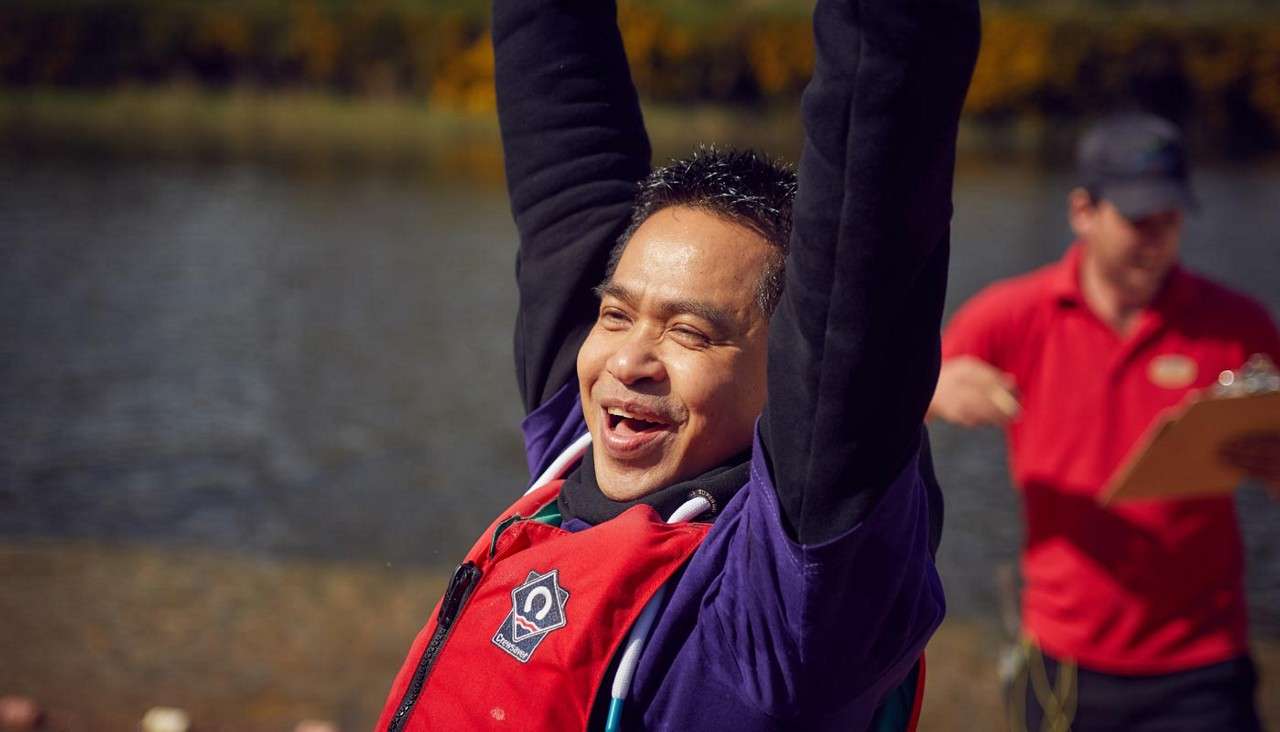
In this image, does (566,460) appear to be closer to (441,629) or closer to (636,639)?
(441,629)

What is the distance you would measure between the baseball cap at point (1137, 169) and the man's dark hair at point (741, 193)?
2.34 m

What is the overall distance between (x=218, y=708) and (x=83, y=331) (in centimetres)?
891

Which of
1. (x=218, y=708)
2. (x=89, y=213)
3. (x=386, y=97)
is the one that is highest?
(x=386, y=97)

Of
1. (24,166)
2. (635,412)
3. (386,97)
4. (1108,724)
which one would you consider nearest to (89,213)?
(24,166)

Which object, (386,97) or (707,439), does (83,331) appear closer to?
(707,439)

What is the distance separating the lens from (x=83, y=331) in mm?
13586

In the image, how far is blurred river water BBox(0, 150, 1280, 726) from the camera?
28.1ft

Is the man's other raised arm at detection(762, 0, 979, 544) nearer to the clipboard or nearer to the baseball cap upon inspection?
the clipboard

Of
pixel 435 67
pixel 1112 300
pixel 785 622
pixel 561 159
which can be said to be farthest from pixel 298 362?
pixel 435 67

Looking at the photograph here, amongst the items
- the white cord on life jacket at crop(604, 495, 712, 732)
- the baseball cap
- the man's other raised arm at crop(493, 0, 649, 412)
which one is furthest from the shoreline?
the white cord on life jacket at crop(604, 495, 712, 732)

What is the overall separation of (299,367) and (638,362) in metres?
10.9

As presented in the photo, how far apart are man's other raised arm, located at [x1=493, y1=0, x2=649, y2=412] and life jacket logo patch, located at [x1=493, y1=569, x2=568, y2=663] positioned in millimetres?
577

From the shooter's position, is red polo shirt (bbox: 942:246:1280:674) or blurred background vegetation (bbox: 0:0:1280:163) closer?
red polo shirt (bbox: 942:246:1280:674)

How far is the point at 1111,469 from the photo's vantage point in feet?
13.9
